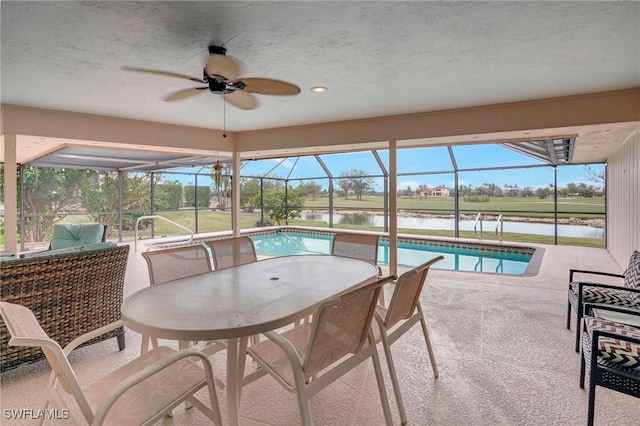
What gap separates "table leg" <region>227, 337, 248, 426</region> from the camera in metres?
1.47

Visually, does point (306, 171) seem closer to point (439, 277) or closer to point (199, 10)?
point (439, 277)

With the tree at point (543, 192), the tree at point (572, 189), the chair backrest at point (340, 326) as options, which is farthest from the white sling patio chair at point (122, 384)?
the tree at point (572, 189)

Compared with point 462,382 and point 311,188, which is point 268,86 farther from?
point 311,188

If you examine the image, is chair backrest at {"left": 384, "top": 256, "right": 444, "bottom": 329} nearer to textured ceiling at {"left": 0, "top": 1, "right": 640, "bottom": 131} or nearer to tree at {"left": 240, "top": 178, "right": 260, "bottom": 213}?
textured ceiling at {"left": 0, "top": 1, "right": 640, "bottom": 131}

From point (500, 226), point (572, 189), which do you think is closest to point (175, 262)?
point (500, 226)

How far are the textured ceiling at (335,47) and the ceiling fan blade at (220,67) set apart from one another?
0.11 meters

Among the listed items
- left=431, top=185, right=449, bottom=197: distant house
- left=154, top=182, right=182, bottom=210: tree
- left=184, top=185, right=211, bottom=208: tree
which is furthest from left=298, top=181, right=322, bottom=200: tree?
left=154, top=182, right=182, bottom=210: tree

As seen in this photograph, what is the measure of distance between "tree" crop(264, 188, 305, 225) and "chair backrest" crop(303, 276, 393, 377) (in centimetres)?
988

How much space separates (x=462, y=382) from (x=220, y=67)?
273cm

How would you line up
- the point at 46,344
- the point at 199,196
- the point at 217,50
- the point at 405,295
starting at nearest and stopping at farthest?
the point at 46,344
the point at 405,295
the point at 217,50
the point at 199,196

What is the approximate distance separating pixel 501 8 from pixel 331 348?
6.86ft

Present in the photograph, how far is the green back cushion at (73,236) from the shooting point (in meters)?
4.86

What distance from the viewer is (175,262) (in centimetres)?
250

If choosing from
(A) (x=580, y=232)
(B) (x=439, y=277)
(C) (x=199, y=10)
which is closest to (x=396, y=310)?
(C) (x=199, y=10)
